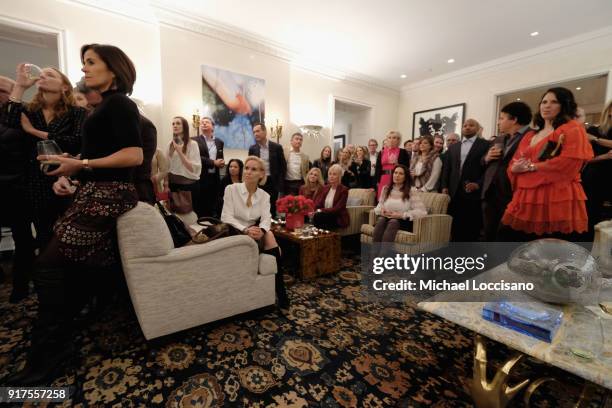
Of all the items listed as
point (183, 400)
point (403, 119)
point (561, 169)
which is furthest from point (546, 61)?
point (183, 400)

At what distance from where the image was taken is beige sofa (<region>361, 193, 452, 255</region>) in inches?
115

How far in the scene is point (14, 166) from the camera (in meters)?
1.95

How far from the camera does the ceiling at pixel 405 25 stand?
12.7 feet

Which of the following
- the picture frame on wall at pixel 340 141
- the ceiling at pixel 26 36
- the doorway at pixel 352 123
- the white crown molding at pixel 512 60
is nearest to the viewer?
the ceiling at pixel 26 36

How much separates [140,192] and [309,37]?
14.0 ft

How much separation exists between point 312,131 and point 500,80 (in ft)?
12.8

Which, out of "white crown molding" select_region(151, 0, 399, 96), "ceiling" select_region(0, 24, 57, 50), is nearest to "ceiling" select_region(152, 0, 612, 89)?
"white crown molding" select_region(151, 0, 399, 96)

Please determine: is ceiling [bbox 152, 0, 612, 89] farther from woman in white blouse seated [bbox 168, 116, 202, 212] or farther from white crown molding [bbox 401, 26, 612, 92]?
woman in white blouse seated [bbox 168, 116, 202, 212]

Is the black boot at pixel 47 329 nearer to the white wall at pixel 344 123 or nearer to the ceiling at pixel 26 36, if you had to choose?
the ceiling at pixel 26 36

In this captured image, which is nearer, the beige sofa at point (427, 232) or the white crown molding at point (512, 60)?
the beige sofa at point (427, 232)

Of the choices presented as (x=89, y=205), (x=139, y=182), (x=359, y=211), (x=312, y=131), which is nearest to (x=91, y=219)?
(x=89, y=205)

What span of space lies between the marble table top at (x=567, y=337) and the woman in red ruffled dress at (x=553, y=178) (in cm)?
92

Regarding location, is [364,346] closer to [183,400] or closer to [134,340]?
[183,400]

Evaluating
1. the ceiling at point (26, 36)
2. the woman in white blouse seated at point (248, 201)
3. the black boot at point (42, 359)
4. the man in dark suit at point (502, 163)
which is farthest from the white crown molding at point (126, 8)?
the man in dark suit at point (502, 163)
